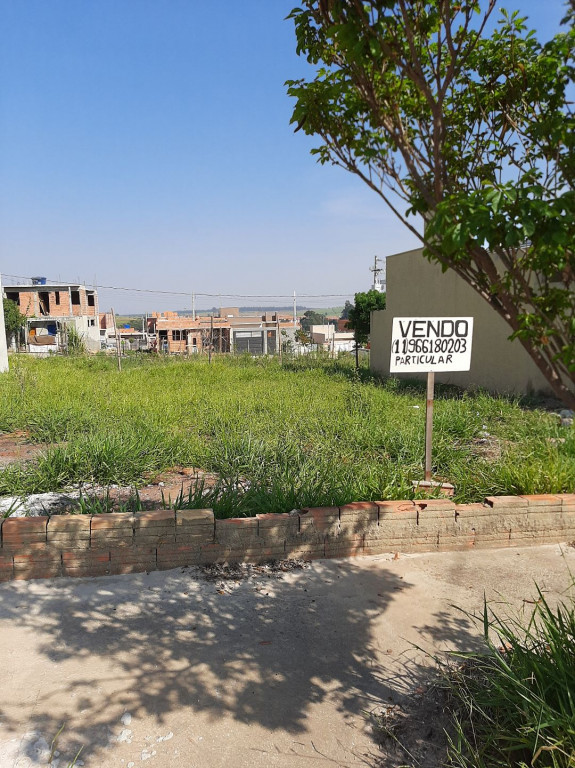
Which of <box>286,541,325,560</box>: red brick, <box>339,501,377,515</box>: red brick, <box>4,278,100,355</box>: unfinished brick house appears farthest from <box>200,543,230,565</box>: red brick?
<box>4,278,100,355</box>: unfinished brick house

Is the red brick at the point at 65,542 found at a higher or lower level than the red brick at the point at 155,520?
lower

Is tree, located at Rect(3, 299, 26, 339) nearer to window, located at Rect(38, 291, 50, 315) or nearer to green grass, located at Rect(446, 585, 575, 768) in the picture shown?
window, located at Rect(38, 291, 50, 315)

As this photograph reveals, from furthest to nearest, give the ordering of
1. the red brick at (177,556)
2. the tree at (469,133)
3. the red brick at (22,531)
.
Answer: the red brick at (177,556) → the red brick at (22,531) → the tree at (469,133)

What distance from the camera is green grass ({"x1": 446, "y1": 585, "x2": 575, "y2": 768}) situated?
6.42ft

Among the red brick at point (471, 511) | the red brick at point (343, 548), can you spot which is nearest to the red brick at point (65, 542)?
the red brick at point (343, 548)

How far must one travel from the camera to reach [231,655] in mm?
2889

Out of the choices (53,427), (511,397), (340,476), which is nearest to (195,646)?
(340,476)

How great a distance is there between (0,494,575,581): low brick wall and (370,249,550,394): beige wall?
502 centimetres

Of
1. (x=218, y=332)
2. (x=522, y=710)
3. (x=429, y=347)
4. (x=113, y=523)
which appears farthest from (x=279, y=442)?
(x=218, y=332)

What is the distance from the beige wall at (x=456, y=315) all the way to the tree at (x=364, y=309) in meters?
6.60

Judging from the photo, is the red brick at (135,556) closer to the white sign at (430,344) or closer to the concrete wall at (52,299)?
the white sign at (430,344)

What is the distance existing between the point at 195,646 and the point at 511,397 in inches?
357

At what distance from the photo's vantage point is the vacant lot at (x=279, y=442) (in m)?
4.68

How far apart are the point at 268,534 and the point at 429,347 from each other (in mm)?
2285
